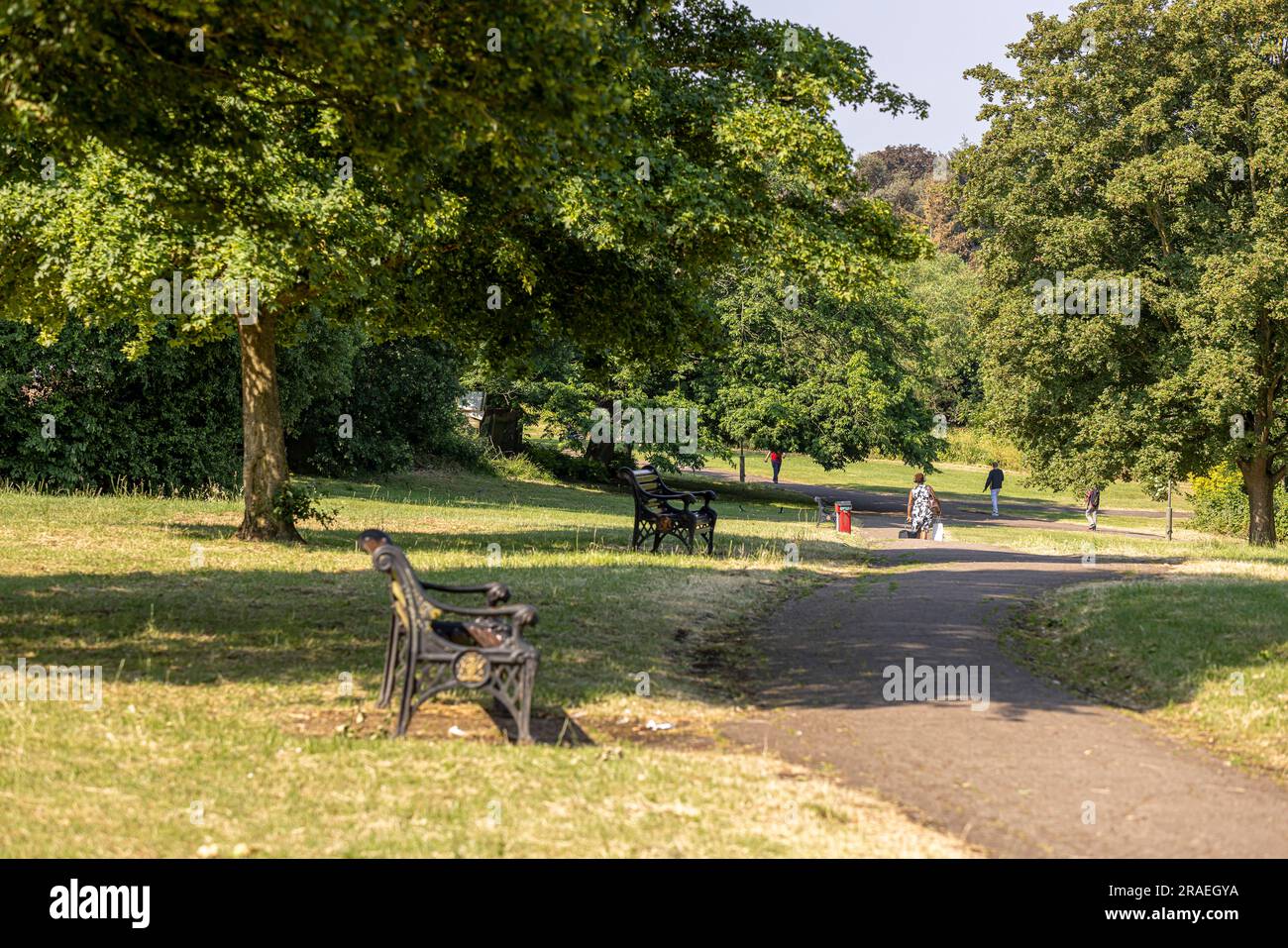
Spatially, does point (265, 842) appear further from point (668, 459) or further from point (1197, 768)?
point (668, 459)

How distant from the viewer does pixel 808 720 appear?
8.29 m

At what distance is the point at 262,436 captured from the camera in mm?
17062

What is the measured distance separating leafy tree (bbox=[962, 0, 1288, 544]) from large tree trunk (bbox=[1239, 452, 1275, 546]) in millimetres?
46

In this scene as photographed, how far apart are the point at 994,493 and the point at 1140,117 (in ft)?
55.8

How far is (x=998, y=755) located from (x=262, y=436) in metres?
12.0

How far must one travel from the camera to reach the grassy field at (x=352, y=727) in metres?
5.52

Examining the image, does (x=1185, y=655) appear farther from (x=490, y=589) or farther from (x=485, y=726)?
(x=485, y=726)

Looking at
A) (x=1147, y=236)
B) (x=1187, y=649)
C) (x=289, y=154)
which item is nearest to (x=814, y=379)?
(x=1147, y=236)

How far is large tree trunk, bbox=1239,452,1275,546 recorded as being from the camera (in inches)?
1186

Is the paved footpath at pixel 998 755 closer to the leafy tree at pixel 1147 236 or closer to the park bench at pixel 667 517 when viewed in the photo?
the park bench at pixel 667 517

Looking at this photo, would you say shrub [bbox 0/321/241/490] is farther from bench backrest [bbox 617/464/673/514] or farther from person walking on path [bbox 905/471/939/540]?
person walking on path [bbox 905/471/939/540]

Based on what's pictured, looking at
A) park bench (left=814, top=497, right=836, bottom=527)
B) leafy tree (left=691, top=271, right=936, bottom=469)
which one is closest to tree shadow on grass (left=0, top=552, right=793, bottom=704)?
park bench (left=814, top=497, right=836, bottom=527)

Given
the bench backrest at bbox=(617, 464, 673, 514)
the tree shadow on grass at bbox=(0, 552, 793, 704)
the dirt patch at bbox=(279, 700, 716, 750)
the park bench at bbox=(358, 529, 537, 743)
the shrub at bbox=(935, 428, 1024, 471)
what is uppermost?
the shrub at bbox=(935, 428, 1024, 471)
